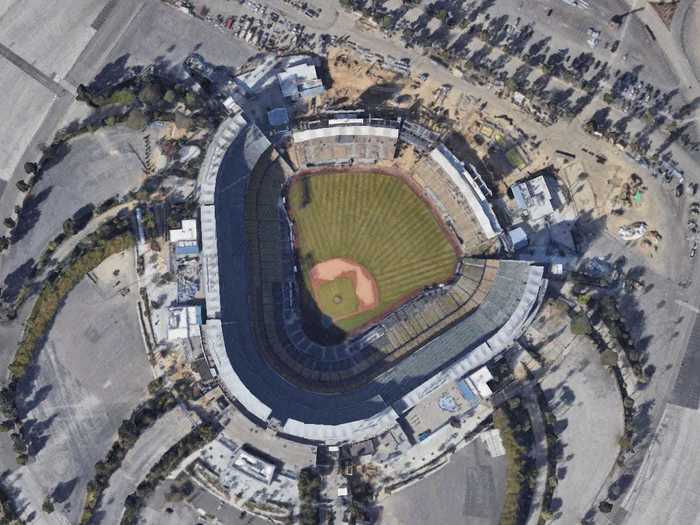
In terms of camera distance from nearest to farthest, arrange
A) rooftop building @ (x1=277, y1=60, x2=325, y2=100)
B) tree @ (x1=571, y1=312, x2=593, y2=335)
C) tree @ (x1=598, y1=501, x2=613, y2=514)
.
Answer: tree @ (x1=571, y1=312, x2=593, y2=335)
tree @ (x1=598, y1=501, x2=613, y2=514)
rooftop building @ (x1=277, y1=60, x2=325, y2=100)

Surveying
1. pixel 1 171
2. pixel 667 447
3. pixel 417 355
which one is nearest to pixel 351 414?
pixel 417 355

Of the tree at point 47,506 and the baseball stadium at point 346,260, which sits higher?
the baseball stadium at point 346,260

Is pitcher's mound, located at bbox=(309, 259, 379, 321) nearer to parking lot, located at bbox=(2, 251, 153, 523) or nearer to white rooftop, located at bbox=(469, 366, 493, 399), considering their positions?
white rooftop, located at bbox=(469, 366, 493, 399)

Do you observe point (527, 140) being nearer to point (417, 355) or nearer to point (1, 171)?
point (417, 355)

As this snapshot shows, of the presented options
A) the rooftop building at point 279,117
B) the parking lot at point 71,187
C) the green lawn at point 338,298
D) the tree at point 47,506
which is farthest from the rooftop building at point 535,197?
the tree at point 47,506

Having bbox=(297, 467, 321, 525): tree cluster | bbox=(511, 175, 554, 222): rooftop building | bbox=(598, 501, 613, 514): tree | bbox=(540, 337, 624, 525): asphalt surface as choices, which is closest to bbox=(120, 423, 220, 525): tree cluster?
bbox=(297, 467, 321, 525): tree cluster

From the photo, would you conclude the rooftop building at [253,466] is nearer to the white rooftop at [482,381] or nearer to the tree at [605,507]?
the white rooftop at [482,381]

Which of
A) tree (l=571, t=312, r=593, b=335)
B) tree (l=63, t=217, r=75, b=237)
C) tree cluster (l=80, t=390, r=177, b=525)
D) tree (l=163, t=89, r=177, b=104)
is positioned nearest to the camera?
tree (l=571, t=312, r=593, b=335)

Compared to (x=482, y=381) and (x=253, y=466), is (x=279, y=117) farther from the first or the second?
(x=253, y=466)
